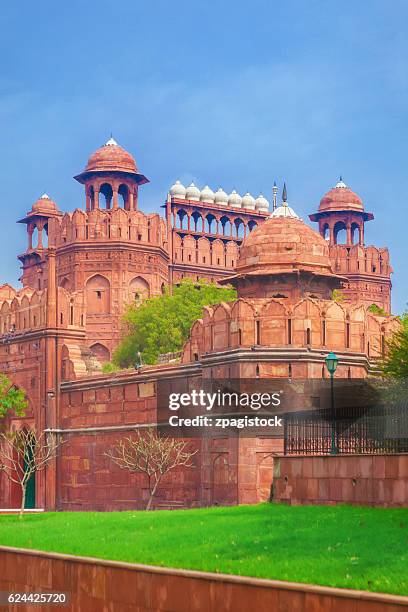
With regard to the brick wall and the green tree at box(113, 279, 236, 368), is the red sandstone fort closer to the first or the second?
the green tree at box(113, 279, 236, 368)

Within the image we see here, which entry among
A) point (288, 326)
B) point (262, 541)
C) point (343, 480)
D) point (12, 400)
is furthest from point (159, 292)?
point (262, 541)

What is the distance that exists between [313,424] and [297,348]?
30.6 feet

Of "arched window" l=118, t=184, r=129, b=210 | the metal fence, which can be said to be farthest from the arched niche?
the metal fence

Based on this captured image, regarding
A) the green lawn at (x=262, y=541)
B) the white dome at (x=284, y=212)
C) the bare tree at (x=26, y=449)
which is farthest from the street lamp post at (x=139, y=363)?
the green lawn at (x=262, y=541)

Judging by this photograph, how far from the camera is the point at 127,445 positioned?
41.7 m

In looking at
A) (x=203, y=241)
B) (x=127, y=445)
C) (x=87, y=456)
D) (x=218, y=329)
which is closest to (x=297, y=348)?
(x=218, y=329)

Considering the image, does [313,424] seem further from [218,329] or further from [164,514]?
[218,329]

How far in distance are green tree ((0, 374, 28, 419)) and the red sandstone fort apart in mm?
427

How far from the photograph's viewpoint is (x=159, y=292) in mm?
62781

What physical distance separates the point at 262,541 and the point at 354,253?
52249mm

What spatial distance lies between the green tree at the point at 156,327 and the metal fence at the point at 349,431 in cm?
3083

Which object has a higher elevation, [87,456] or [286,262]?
[286,262]

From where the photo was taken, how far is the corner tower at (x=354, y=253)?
6844 centimetres

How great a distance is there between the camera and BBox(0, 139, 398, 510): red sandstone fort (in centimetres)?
3550
